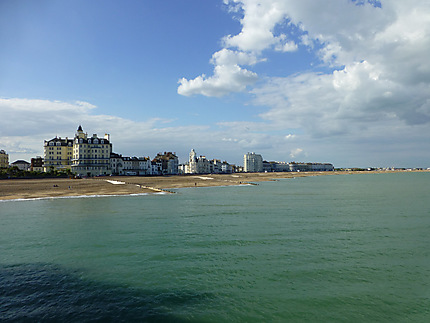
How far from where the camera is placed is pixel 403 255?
16.2 meters

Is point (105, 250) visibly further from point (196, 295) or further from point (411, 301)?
point (411, 301)

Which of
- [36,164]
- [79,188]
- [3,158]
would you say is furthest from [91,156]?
[79,188]

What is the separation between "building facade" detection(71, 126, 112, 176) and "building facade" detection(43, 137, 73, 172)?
5.00 meters

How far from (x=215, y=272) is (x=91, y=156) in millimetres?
136763

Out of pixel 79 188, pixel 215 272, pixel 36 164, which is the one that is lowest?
pixel 215 272

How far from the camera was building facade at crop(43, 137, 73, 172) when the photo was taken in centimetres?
13738

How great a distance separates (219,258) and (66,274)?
7.89 meters

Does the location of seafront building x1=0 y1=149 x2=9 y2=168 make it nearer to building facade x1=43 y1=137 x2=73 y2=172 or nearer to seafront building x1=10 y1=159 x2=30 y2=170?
seafront building x1=10 y1=159 x2=30 y2=170

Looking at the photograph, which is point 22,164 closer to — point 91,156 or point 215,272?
point 91,156

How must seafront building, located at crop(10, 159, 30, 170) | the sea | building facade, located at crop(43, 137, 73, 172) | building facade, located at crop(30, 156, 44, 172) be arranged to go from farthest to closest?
seafront building, located at crop(10, 159, 30, 170)
building facade, located at crop(30, 156, 44, 172)
building facade, located at crop(43, 137, 73, 172)
the sea

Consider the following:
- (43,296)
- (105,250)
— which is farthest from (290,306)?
(105,250)

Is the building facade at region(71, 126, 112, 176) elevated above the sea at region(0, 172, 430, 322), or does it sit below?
above

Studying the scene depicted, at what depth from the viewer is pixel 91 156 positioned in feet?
446

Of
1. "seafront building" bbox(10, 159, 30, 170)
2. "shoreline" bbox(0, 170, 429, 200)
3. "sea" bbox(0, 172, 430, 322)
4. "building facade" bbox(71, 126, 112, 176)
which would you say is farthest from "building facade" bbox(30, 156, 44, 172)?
"sea" bbox(0, 172, 430, 322)
